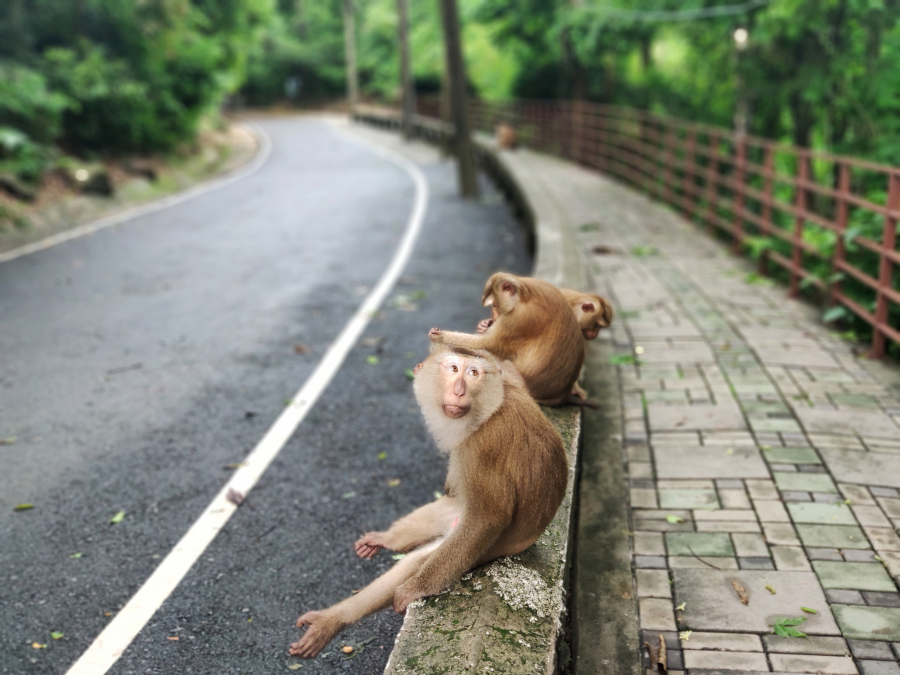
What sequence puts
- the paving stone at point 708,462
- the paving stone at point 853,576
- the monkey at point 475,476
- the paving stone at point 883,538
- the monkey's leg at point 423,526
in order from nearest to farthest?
the monkey at point 475,476 < the monkey's leg at point 423,526 < the paving stone at point 853,576 < the paving stone at point 883,538 < the paving stone at point 708,462

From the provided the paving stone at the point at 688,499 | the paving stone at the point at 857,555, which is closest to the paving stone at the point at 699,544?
the paving stone at the point at 688,499

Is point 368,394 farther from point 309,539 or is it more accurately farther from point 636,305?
point 636,305

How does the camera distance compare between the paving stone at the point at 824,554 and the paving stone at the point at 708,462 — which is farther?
the paving stone at the point at 708,462

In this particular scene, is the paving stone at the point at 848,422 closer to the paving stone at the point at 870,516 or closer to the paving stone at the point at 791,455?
the paving stone at the point at 791,455

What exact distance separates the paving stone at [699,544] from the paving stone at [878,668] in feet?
2.72

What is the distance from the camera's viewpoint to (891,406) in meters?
5.43

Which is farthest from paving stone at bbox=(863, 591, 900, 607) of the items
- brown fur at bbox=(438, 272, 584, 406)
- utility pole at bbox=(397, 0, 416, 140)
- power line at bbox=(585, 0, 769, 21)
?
utility pole at bbox=(397, 0, 416, 140)

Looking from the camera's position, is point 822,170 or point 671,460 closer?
point 671,460

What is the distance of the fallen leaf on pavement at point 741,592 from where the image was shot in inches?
139

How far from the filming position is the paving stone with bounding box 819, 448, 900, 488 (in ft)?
14.7

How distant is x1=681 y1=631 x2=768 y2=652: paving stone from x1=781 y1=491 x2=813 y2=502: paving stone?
1.18 meters

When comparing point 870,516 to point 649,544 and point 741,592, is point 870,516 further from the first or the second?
point 649,544

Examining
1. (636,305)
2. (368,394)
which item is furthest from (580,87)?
(368,394)

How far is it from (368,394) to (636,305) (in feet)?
9.54
